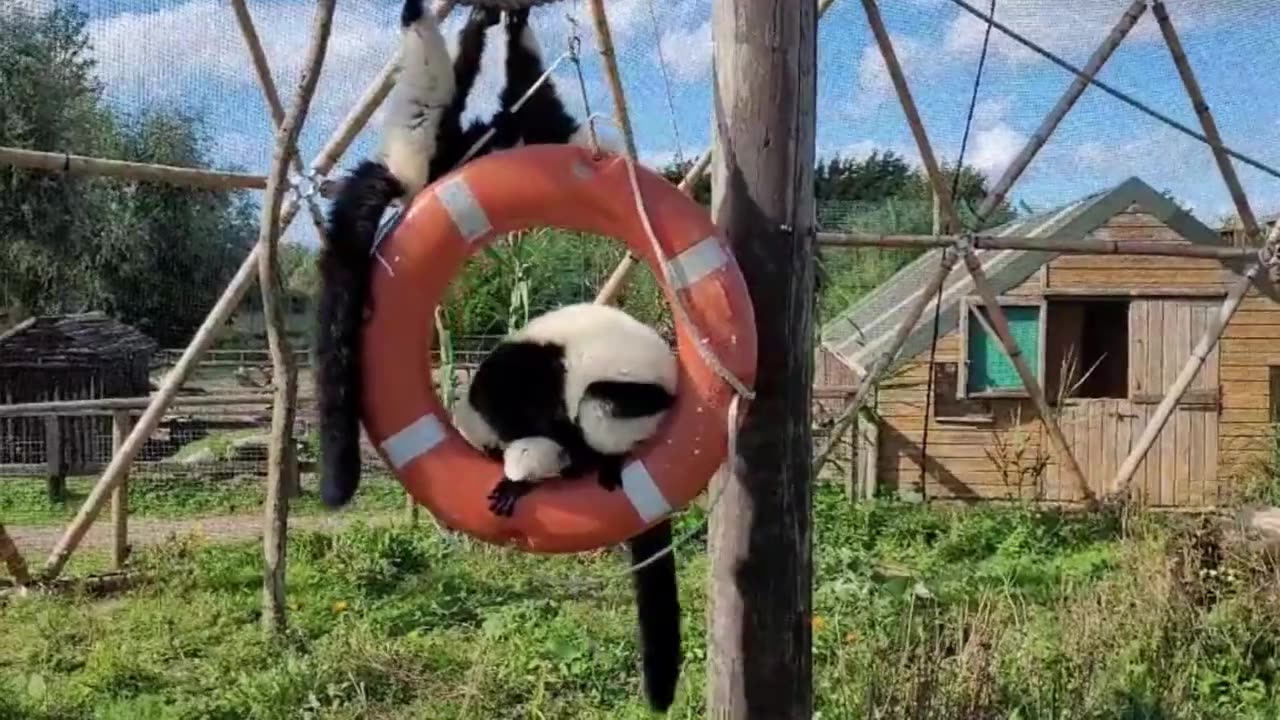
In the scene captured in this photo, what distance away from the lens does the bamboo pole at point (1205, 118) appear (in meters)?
5.80

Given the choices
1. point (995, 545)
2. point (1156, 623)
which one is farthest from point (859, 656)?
point (995, 545)

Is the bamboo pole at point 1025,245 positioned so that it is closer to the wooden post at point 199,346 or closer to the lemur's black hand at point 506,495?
the wooden post at point 199,346

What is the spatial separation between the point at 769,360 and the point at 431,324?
581 millimetres

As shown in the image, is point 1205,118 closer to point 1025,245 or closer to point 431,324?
point 1025,245

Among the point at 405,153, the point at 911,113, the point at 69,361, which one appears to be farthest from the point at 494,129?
the point at 69,361

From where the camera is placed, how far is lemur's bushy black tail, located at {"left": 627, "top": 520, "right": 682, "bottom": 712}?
246 cm

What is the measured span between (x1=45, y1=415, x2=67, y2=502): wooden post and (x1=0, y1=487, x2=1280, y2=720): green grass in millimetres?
3999

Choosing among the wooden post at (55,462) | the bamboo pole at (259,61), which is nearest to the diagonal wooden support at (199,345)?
the bamboo pole at (259,61)

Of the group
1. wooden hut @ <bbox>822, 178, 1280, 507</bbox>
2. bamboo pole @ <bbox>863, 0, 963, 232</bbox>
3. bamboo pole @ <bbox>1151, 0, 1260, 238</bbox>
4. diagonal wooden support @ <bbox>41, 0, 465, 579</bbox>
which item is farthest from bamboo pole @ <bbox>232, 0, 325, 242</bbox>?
wooden hut @ <bbox>822, 178, 1280, 507</bbox>

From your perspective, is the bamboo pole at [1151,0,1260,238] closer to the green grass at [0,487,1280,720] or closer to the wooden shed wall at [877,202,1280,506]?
the green grass at [0,487,1280,720]

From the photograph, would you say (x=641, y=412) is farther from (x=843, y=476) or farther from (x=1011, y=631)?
(x=843, y=476)

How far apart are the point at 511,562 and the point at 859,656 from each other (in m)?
2.54

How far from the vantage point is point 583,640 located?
430 centimetres

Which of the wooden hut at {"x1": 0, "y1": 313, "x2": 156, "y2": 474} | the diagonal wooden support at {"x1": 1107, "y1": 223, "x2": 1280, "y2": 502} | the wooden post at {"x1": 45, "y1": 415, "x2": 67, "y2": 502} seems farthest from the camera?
the wooden hut at {"x1": 0, "y1": 313, "x2": 156, "y2": 474}
